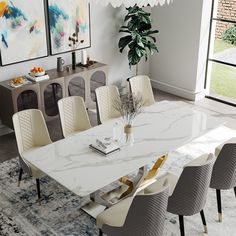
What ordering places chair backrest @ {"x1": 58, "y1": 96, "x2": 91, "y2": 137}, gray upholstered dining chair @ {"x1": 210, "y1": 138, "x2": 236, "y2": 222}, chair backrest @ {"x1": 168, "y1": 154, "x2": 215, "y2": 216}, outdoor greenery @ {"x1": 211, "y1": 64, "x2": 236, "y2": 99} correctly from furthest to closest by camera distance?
1. outdoor greenery @ {"x1": 211, "y1": 64, "x2": 236, "y2": 99}
2. chair backrest @ {"x1": 58, "y1": 96, "x2": 91, "y2": 137}
3. gray upholstered dining chair @ {"x1": 210, "y1": 138, "x2": 236, "y2": 222}
4. chair backrest @ {"x1": 168, "y1": 154, "x2": 215, "y2": 216}

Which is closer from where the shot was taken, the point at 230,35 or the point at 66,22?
the point at 66,22

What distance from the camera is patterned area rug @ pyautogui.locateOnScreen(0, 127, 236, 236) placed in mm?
3863

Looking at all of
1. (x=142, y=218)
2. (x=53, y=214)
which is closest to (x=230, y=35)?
(x=53, y=214)

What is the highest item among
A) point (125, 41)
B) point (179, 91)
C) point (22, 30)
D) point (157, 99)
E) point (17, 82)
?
point (22, 30)

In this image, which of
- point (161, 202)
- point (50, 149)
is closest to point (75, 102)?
point (50, 149)

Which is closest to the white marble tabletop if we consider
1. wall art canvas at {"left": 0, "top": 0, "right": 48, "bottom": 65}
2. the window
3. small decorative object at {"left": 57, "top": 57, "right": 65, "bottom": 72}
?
small decorative object at {"left": 57, "top": 57, "right": 65, "bottom": 72}

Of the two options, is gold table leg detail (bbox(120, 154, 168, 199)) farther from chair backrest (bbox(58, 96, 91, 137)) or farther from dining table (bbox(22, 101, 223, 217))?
chair backrest (bbox(58, 96, 91, 137))

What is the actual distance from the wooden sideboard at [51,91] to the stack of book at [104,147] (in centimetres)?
187

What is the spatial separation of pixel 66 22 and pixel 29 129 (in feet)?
7.35

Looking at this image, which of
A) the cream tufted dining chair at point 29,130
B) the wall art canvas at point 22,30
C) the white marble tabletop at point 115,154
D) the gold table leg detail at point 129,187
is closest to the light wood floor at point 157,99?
the cream tufted dining chair at point 29,130

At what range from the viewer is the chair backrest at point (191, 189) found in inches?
129

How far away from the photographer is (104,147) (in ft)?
12.4

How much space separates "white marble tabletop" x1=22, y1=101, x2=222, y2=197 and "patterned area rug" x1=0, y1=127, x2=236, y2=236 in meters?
0.65

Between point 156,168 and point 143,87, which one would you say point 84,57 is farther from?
point 156,168
